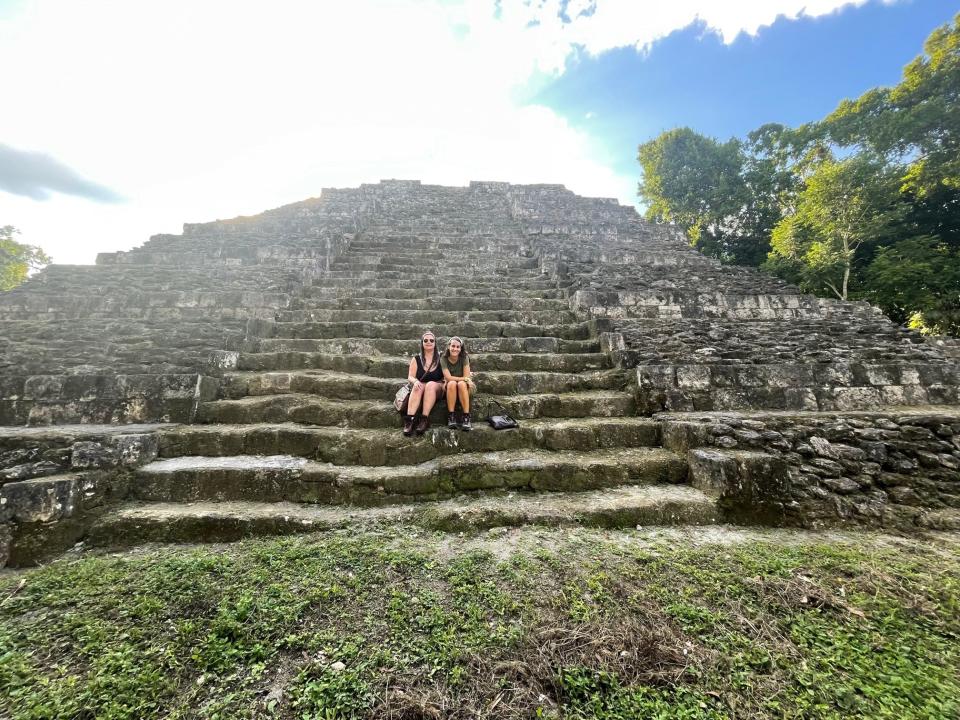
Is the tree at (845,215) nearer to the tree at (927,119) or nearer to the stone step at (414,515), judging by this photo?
the tree at (927,119)

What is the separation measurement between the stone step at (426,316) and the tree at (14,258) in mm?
23031

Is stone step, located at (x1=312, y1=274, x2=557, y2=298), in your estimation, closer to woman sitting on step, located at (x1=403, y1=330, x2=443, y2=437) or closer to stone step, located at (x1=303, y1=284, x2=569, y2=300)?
stone step, located at (x1=303, y1=284, x2=569, y2=300)

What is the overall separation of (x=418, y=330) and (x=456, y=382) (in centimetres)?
223

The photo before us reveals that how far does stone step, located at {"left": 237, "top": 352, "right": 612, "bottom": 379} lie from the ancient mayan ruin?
1.1 inches

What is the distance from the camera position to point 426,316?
633 cm

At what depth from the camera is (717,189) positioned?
1986 centimetres

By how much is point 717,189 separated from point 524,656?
24645 millimetres

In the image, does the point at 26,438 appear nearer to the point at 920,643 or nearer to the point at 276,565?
the point at 276,565

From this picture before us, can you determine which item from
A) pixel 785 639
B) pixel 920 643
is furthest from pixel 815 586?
pixel 785 639

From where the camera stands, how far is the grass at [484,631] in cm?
160

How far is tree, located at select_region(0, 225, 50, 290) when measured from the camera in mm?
18464

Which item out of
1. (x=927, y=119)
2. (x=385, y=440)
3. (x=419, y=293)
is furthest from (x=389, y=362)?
(x=927, y=119)

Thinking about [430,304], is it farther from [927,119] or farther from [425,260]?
[927,119]

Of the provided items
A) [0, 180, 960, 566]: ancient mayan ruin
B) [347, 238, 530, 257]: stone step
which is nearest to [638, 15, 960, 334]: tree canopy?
[0, 180, 960, 566]: ancient mayan ruin
